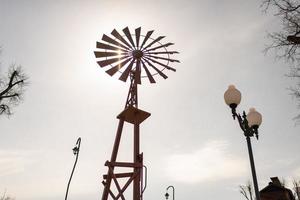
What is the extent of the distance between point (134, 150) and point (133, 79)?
456cm

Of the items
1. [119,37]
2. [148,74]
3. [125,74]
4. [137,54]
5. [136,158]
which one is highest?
[119,37]

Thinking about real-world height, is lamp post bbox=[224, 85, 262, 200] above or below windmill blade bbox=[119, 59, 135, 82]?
below

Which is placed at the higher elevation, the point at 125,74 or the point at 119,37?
the point at 119,37

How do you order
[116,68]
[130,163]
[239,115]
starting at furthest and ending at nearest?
[116,68] < [130,163] < [239,115]

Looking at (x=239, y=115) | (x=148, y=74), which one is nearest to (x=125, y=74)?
(x=148, y=74)

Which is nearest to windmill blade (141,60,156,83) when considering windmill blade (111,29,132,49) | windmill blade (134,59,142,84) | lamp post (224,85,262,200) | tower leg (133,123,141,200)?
windmill blade (134,59,142,84)

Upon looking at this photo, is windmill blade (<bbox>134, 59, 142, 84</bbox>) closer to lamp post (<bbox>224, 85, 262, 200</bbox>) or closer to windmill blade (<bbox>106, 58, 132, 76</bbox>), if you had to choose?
windmill blade (<bbox>106, 58, 132, 76</bbox>)

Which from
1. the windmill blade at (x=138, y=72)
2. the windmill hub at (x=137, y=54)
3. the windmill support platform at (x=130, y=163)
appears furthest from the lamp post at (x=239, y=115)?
the windmill hub at (x=137, y=54)

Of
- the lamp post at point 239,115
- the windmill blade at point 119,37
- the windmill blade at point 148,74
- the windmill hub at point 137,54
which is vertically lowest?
the lamp post at point 239,115

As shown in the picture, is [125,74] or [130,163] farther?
[125,74]

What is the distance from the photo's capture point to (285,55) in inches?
293

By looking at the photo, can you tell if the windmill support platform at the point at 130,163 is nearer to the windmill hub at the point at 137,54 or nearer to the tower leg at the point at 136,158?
the tower leg at the point at 136,158

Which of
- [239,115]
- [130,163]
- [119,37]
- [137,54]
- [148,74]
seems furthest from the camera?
[148,74]

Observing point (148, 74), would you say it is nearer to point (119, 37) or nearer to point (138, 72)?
point (138, 72)
